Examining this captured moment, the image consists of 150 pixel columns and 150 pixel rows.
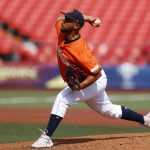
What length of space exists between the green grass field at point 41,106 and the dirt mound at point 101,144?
3.77 ft

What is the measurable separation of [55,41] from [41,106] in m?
5.93

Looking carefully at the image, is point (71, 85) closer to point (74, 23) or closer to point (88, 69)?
point (88, 69)

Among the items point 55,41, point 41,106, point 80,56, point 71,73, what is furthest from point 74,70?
point 55,41

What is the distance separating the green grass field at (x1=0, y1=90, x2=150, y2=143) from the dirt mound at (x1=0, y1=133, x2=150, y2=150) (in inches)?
45.3

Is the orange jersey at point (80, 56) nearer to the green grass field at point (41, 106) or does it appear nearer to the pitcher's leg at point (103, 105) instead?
the pitcher's leg at point (103, 105)

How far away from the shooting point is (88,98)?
7.64 metres

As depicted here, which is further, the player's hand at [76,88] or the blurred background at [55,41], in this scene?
the blurred background at [55,41]

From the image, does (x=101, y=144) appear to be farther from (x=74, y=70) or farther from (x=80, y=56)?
(x=80, y=56)

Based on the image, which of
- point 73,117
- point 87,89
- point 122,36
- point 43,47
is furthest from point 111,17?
point 87,89

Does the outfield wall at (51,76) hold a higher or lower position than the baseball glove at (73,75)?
higher

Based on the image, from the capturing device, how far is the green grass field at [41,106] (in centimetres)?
970

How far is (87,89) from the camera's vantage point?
24.9 feet

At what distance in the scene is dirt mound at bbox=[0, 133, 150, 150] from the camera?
726 cm

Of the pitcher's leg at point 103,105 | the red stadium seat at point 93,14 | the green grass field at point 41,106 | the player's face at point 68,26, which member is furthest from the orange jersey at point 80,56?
the red stadium seat at point 93,14
